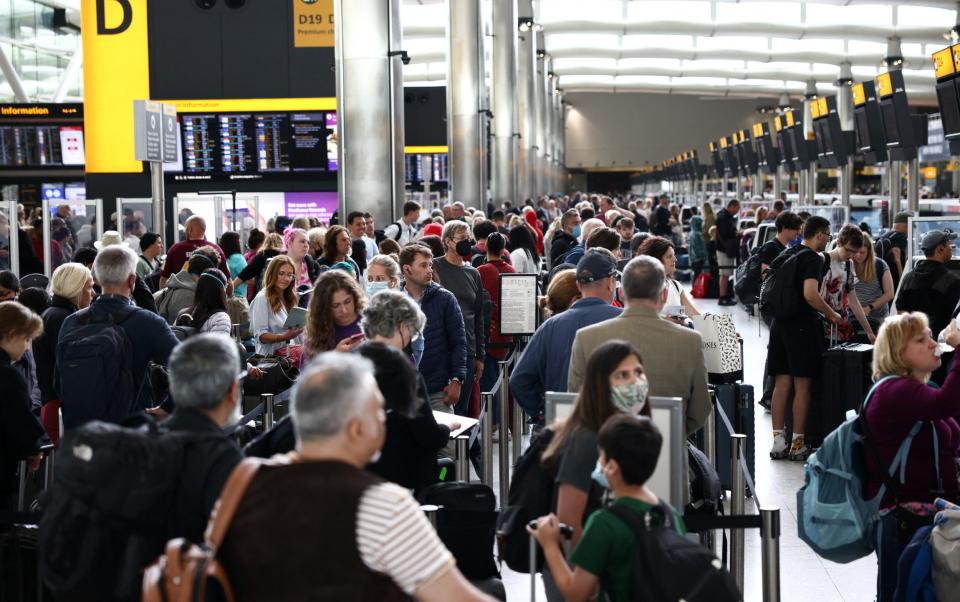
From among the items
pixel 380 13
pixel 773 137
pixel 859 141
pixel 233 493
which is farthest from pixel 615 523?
pixel 773 137

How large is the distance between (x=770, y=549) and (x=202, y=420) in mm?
2097

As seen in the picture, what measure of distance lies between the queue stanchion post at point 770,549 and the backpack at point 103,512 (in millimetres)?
2098

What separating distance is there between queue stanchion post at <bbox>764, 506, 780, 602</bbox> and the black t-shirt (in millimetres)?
6578

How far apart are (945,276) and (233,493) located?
7.09 meters

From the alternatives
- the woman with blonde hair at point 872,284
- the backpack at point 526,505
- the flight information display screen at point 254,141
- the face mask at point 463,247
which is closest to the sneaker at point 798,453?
the woman with blonde hair at point 872,284

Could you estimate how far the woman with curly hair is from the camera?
5.97 metres

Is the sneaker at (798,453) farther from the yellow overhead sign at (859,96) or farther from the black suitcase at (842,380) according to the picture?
the yellow overhead sign at (859,96)

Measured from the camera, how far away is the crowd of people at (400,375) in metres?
2.86

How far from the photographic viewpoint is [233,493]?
289 cm

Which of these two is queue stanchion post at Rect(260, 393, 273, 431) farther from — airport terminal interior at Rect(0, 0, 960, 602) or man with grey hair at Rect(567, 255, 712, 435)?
man with grey hair at Rect(567, 255, 712, 435)

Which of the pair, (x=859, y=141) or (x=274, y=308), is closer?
(x=274, y=308)

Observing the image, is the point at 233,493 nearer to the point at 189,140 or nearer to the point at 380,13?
the point at 380,13

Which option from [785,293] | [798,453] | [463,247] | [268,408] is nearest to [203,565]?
[268,408]

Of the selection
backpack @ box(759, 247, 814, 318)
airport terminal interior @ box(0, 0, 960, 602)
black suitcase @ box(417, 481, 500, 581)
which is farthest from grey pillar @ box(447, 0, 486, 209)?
black suitcase @ box(417, 481, 500, 581)
